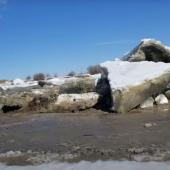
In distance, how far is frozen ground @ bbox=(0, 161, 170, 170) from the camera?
16.0 feet

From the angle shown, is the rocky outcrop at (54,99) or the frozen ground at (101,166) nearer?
the frozen ground at (101,166)

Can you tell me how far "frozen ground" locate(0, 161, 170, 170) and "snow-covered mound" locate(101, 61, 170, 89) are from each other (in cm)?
592

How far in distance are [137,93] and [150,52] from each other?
3582mm

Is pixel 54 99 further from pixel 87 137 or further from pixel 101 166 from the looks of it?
pixel 101 166

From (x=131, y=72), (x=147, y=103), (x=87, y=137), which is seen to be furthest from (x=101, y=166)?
(x=131, y=72)

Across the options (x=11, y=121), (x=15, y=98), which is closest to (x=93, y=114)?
(x=11, y=121)

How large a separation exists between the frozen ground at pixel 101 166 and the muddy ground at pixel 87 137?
0.26m

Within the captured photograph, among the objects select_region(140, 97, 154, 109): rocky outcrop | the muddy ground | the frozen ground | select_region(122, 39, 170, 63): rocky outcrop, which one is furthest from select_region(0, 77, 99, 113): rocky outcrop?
the frozen ground

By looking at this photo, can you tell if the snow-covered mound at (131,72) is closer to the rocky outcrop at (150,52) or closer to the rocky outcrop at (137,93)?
the rocky outcrop at (137,93)

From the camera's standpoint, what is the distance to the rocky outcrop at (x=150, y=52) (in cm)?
1400

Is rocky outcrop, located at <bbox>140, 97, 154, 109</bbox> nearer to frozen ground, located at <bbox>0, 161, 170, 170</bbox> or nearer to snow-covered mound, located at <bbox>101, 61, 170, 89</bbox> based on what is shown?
snow-covered mound, located at <bbox>101, 61, 170, 89</bbox>

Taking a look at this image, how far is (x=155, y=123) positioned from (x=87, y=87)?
5633mm

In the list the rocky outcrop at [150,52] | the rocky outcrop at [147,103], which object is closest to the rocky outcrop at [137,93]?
the rocky outcrop at [147,103]

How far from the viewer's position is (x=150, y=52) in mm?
14445
